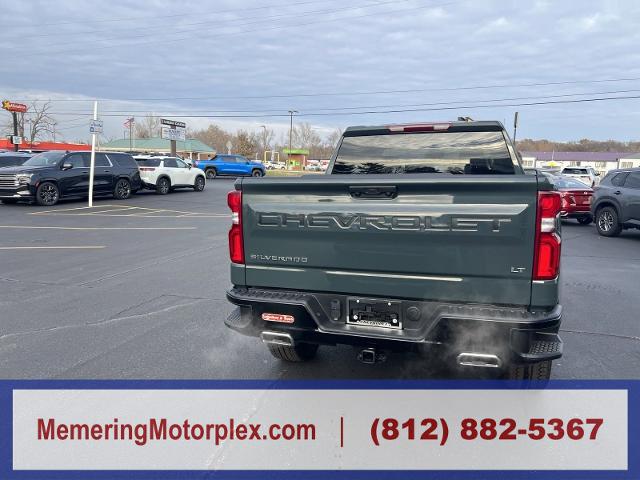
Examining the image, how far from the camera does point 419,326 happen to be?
3086mm

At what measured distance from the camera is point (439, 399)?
12.1 ft

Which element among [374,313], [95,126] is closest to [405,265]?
[374,313]

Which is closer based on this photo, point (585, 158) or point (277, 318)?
point (277, 318)

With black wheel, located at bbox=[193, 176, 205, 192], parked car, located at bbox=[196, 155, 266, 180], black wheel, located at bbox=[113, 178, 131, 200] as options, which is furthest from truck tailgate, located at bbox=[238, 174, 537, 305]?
parked car, located at bbox=[196, 155, 266, 180]

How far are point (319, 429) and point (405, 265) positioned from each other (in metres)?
1.28

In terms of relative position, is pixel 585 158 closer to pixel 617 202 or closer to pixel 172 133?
pixel 172 133

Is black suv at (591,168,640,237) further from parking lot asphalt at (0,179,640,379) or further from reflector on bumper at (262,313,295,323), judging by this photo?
reflector on bumper at (262,313,295,323)

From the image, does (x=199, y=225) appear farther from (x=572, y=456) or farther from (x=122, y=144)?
(x=122, y=144)

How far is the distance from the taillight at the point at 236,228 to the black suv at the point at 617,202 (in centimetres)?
1164

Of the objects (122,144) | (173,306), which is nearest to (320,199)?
(173,306)

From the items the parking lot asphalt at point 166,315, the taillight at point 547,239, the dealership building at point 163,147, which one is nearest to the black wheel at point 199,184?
the parking lot asphalt at point 166,315

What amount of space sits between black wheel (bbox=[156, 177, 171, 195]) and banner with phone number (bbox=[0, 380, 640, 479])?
20652 millimetres

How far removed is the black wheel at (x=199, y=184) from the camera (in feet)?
84.1

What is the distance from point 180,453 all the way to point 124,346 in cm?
196
